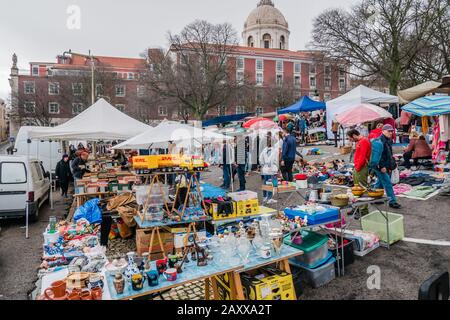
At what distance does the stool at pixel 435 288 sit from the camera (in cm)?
179

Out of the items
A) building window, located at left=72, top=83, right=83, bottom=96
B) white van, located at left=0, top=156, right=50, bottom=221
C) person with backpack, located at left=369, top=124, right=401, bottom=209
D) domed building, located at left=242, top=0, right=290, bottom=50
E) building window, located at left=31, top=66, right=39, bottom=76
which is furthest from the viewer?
domed building, located at left=242, top=0, right=290, bottom=50

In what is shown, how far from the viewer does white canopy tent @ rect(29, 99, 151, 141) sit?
913 cm

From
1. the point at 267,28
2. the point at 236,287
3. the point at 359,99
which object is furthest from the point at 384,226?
the point at 267,28

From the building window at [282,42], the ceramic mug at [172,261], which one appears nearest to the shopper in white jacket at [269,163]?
the ceramic mug at [172,261]

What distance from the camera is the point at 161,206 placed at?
5273mm

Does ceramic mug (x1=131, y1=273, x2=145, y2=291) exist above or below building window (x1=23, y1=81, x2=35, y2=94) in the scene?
below

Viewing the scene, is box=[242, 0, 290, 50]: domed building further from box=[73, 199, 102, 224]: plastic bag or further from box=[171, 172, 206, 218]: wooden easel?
box=[171, 172, 206, 218]: wooden easel

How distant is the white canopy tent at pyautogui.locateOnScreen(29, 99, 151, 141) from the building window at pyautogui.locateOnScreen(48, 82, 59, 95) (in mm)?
43574

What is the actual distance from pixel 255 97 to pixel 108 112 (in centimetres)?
3914

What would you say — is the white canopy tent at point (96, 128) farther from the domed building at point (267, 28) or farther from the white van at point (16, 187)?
the domed building at point (267, 28)

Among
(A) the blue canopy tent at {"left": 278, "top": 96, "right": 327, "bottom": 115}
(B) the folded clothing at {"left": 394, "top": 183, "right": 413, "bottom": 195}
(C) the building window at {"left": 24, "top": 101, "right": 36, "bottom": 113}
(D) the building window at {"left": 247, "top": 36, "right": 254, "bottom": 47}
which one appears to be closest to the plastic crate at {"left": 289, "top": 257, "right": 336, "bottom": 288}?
(B) the folded clothing at {"left": 394, "top": 183, "right": 413, "bottom": 195}

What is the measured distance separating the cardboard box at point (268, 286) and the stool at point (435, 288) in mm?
1695

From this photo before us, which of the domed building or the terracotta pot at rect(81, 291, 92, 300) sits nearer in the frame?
the terracotta pot at rect(81, 291, 92, 300)
